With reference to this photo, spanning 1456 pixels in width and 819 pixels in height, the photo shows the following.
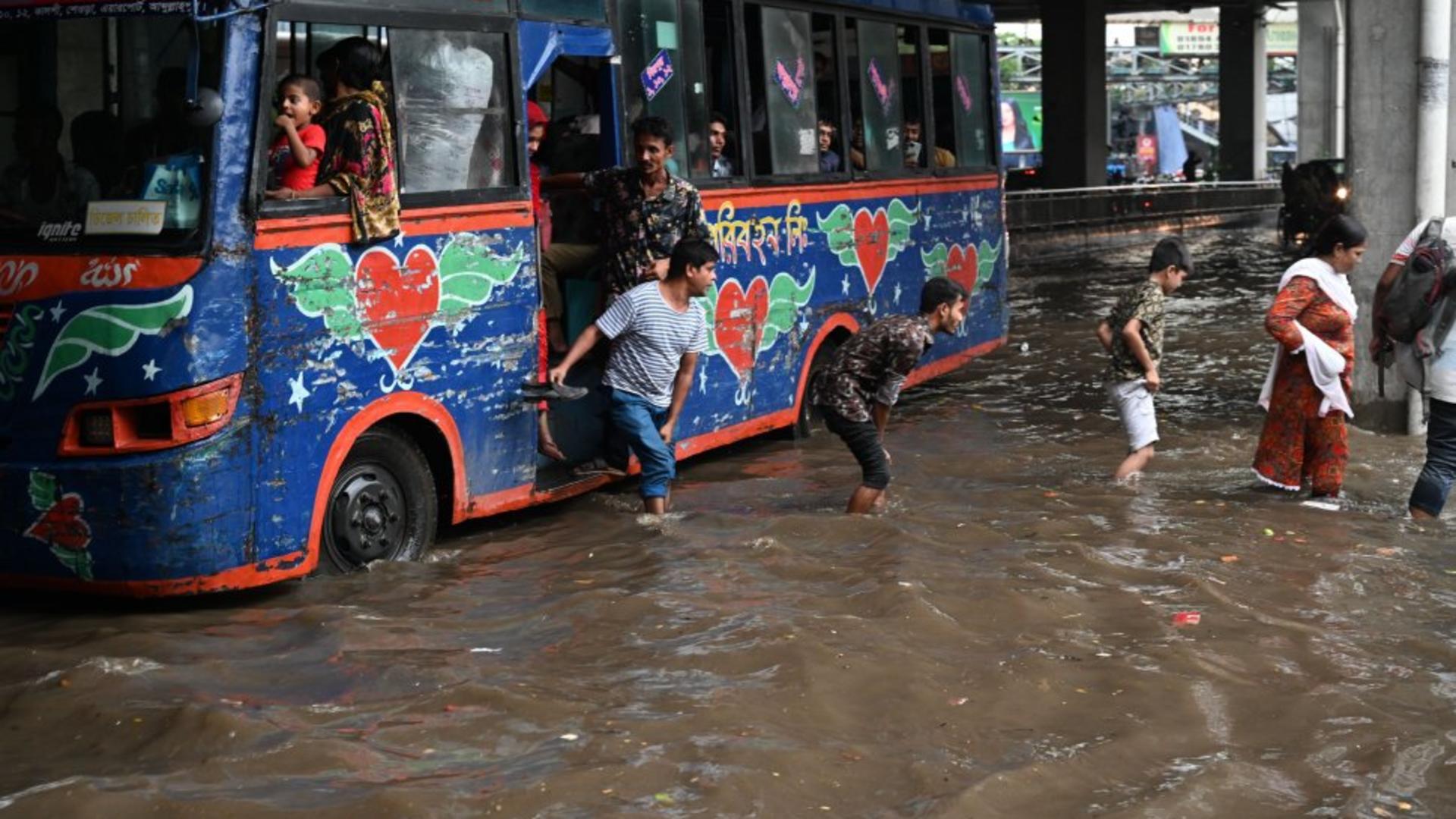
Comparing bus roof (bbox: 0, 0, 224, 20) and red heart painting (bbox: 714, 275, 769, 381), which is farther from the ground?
bus roof (bbox: 0, 0, 224, 20)

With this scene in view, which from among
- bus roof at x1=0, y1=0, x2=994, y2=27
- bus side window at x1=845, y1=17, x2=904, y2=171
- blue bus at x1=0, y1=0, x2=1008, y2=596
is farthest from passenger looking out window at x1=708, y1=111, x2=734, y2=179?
bus roof at x1=0, y1=0, x2=994, y2=27

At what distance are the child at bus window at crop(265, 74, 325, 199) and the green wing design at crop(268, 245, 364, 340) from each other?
27 cm

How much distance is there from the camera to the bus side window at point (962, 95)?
44.5 feet

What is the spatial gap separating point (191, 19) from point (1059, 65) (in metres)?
41.2

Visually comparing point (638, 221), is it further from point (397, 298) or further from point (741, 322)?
point (397, 298)

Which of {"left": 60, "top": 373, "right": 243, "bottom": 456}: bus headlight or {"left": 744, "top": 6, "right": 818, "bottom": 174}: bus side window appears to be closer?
{"left": 60, "top": 373, "right": 243, "bottom": 456}: bus headlight

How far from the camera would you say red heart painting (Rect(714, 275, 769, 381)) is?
411 inches

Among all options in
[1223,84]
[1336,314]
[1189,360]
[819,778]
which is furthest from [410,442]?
[1223,84]

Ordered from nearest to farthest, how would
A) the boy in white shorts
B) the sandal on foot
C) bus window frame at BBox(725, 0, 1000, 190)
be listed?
1. the sandal on foot
2. the boy in white shorts
3. bus window frame at BBox(725, 0, 1000, 190)

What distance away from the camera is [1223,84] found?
55625mm

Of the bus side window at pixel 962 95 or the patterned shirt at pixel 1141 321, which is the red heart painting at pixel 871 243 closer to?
the bus side window at pixel 962 95

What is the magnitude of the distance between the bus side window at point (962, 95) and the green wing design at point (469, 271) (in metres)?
5.97

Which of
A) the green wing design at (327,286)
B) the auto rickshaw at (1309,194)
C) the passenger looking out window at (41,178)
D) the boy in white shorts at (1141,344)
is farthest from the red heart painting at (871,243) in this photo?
the auto rickshaw at (1309,194)

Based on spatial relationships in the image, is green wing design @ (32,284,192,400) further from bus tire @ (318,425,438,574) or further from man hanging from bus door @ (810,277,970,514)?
man hanging from bus door @ (810,277,970,514)
